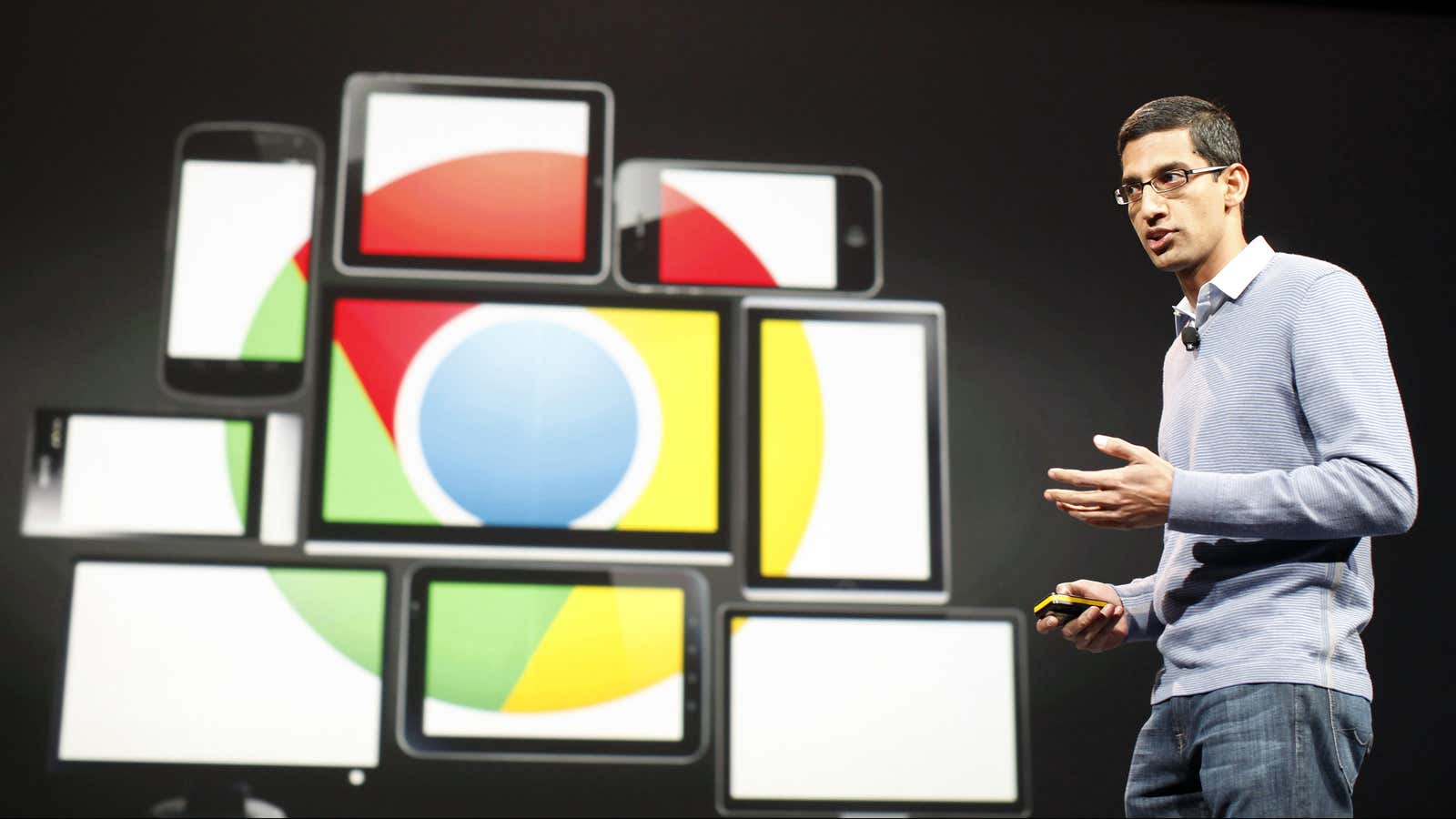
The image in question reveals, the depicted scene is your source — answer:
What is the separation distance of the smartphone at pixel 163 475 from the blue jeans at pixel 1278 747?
178 cm

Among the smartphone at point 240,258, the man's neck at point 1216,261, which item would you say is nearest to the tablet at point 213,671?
the smartphone at point 240,258

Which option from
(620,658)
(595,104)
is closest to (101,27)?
(595,104)

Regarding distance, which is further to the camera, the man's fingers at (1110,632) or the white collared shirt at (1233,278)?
the man's fingers at (1110,632)

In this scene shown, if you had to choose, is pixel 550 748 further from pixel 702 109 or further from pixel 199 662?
pixel 702 109

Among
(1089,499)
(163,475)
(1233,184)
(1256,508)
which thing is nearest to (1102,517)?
(1089,499)

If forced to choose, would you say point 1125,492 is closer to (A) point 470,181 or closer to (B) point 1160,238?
(B) point 1160,238

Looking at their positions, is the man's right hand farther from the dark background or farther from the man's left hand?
the dark background

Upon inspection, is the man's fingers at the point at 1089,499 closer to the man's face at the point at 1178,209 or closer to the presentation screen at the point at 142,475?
the man's face at the point at 1178,209

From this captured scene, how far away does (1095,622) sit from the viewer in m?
1.59

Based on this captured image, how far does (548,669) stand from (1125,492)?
141cm

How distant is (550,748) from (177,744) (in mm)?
680

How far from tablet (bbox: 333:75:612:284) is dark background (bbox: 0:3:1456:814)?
73 millimetres

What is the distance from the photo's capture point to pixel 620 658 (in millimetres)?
2520

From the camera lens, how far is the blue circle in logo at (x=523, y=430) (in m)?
2.57
